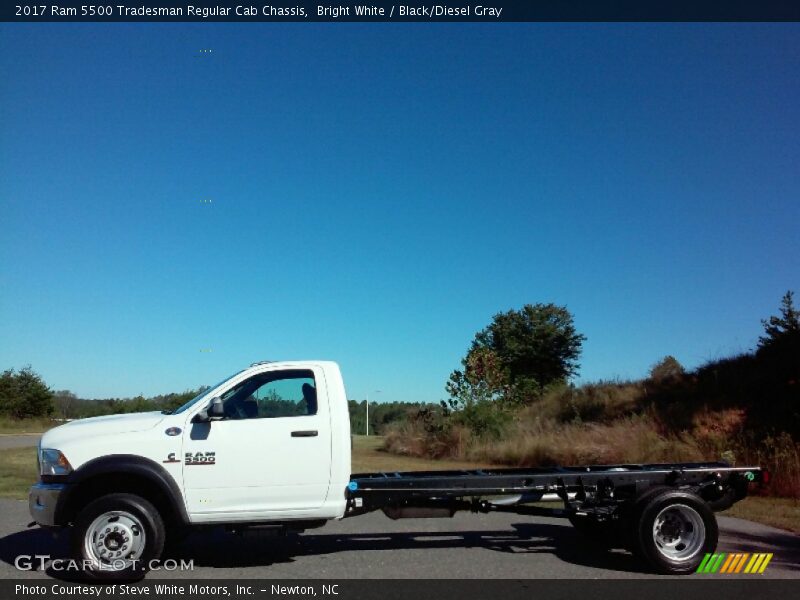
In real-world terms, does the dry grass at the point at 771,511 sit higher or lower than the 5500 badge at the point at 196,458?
lower

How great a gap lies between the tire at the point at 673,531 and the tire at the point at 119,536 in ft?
16.1

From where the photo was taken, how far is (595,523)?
793cm

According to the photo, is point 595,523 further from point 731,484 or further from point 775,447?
point 775,447

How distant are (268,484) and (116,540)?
1521mm

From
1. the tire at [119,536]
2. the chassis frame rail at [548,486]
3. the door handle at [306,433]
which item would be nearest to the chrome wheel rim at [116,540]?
the tire at [119,536]

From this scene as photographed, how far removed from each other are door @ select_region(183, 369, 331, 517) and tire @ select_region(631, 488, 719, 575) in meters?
3.36

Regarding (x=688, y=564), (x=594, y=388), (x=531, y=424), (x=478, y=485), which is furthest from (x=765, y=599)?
(x=594, y=388)

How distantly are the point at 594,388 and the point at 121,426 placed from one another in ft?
71.2

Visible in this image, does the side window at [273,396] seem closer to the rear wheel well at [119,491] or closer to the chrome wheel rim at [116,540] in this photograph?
the rear wheel well at [119,491]

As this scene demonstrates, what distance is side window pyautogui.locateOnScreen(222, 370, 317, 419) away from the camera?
23.3 feet

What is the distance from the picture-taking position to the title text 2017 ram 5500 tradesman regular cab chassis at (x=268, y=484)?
6555 millimetres

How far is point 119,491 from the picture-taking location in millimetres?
6770

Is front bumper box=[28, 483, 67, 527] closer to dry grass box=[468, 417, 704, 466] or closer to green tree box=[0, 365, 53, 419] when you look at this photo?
dry grass box=[468, 417, 704, 466]

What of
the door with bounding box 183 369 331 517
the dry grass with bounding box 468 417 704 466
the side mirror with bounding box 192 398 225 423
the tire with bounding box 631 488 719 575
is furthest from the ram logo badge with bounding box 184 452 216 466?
the dry grass with bounding box 468 417 704 466
